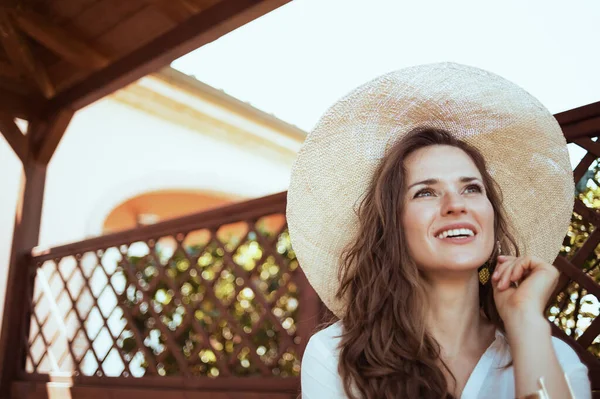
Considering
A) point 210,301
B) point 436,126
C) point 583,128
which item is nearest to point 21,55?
point 210,301

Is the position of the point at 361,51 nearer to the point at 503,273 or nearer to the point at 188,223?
the point at 188,223

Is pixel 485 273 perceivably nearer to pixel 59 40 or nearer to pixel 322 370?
pixel 322 370

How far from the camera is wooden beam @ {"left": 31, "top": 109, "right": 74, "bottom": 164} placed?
4828mm

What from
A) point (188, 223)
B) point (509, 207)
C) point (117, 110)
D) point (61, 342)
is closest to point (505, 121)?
point (509, 207)

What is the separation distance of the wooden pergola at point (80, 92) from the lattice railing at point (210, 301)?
0.05 feet

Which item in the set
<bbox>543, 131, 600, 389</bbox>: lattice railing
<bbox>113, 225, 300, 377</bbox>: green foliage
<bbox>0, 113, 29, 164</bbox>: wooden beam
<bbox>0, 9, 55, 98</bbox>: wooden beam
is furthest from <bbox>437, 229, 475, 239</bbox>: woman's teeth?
<bbox>0, 113, 29, 164</bbox>: wooden beam

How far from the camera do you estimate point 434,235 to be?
1331mm

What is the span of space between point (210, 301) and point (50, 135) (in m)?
2.12

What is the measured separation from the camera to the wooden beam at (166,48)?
137 inches

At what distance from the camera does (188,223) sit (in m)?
3.49

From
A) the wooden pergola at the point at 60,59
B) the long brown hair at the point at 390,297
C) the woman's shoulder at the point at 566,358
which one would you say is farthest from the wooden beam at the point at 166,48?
the woman's shoulder at the point at 566,358

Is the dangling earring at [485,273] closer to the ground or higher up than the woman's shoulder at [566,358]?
higher up

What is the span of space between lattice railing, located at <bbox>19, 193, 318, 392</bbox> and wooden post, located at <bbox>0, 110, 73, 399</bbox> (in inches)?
4.6

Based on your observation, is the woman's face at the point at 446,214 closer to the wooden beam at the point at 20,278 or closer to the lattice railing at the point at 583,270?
the lattice railing at the point at 583,270
